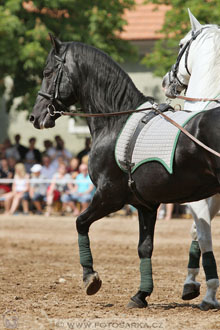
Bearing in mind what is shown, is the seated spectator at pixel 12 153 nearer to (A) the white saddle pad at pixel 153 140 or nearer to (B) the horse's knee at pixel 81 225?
(B) the horse's knee at pixel 81 225

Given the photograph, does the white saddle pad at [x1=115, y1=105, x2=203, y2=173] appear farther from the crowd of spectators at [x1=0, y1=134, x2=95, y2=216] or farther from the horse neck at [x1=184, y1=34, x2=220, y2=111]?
the crowd of spectators at [x1=0, y1=134, x2=95, y2=216]

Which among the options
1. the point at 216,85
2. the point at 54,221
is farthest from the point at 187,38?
the point at 54,221

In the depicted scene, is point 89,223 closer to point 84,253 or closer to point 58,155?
point 84,253

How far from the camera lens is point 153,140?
244 inches

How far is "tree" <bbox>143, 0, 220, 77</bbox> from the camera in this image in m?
16.5

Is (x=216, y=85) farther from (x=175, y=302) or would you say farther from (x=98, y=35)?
(x=98, y=35)

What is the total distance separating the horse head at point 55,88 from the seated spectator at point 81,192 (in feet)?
30.9

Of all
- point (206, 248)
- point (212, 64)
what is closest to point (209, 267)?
point (206, 248)

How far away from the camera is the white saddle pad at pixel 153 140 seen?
237 inches

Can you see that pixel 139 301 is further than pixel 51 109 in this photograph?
No

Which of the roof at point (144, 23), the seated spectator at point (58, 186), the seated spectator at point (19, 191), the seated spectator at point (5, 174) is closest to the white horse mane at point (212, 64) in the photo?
Result: the seated spectator at point (58, 186)

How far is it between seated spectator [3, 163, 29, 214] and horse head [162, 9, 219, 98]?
34.6ft

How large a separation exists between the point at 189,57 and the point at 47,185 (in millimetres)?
10864

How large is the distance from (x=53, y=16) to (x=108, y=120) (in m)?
12.6
